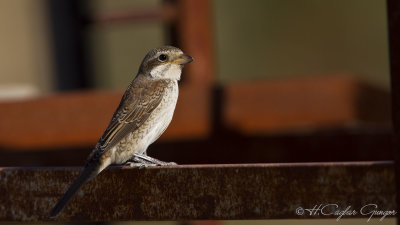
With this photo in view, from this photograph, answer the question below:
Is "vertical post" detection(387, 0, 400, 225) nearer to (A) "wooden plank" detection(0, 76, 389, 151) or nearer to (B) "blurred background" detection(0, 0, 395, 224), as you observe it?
(B) "blurred background" detection(0, 0, 395, 224)

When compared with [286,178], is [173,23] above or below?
above

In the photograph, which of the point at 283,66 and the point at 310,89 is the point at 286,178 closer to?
the point at 310,89

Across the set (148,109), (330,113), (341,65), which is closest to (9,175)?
(148,109)

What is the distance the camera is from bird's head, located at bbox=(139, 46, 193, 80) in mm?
4934

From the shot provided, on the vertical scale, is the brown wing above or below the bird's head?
below

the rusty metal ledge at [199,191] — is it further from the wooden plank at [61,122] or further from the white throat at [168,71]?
the wooden plank at [61,122]

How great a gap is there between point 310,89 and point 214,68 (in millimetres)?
1302

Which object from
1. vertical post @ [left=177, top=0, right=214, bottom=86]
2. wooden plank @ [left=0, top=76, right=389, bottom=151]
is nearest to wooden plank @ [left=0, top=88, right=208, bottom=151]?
wooden plank @ [left=0, top=76, right=389, bottom=151]

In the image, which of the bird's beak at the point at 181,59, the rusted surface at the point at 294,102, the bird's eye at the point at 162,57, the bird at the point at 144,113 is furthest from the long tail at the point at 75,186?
the rusted surface at the point at 294,102

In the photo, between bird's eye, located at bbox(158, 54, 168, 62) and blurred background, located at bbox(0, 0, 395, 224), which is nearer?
bird's eye, located at bbox(158, 54, 168, 62)

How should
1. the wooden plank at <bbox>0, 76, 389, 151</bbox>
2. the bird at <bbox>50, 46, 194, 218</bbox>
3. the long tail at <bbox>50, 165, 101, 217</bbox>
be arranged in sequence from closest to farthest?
the long tail at <bbox>50, 165, 101, 217</bbox>
the bird at <bbox>50, 46, 194, 218</bbox>
the wooden plank at <bbox>0, 76, 389, 151</bbox>

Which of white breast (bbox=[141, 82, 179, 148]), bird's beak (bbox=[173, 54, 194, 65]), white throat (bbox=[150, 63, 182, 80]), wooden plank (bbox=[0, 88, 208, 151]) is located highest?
bird's beak (bbox=[173, 54, 194, 65])

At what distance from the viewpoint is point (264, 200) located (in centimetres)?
305

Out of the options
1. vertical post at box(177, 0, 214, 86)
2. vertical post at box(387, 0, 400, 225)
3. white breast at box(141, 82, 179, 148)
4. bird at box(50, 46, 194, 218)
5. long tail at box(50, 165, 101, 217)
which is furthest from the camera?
vertical post at box(177, 0, 214, 86)
